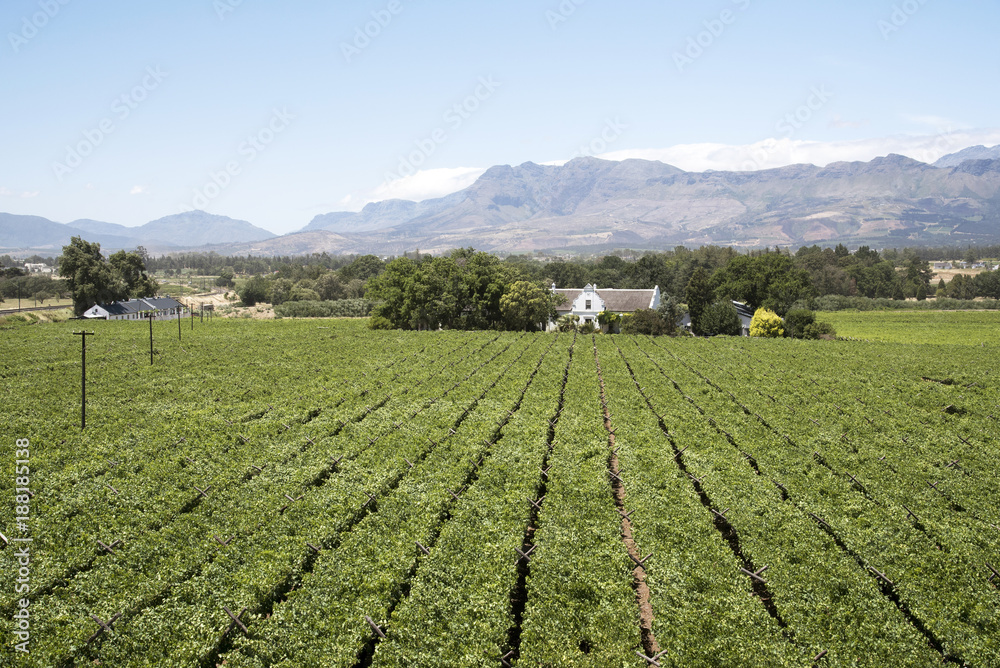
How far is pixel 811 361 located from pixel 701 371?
11.9 metres

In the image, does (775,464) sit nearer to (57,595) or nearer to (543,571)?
(543,571)

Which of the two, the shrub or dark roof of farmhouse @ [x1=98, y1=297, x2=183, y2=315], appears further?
dark roof of farmhouse @ [x1=98, y1=297, x2=183, y2=315]

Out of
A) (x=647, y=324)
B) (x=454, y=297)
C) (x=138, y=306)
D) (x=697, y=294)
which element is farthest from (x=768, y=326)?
(x=138, y=306)

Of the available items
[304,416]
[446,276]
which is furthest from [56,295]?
[304,416]

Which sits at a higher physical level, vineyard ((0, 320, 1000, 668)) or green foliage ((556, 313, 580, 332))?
green foliage ((556, 313, 580, 332))

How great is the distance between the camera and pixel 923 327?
74.9m

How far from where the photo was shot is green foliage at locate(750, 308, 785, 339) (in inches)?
2739

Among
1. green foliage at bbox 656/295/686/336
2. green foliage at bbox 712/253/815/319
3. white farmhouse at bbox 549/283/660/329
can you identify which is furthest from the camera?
white farmhouse at bbox 549/283/660/329

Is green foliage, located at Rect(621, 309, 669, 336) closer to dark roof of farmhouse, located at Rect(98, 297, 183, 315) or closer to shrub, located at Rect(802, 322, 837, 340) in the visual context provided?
shrub, located at Rect(802, 322, 837, 340)

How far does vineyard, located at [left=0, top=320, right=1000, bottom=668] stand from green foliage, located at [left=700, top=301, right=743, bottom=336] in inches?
1625

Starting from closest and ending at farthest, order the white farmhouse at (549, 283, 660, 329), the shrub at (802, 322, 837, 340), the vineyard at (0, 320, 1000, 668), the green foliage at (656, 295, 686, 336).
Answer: the vineyard at (0, 320, 1000, 668), the shrub at (802, 322, 837, 340), the green foliage at (656, 295, 686, 336), the white farmhouse at (549, 283, 660, 329)

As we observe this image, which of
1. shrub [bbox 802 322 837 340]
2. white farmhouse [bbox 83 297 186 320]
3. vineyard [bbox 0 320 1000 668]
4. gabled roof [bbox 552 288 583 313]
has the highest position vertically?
gabled roof [bbox 552 288 583 313]

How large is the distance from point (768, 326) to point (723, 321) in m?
5.49

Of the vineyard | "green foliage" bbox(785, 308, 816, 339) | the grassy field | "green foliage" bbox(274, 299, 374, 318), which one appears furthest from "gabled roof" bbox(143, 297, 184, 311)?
the grassy field
